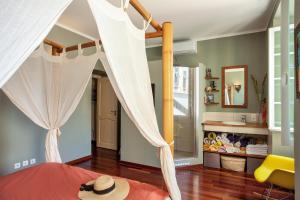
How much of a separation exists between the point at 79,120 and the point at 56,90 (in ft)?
5.17

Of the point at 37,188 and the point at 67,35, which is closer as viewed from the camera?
the point at 37,188

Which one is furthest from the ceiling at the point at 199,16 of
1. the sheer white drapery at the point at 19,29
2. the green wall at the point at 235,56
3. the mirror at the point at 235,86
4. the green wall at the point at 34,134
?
the sheer white drapery at the point at 19,29

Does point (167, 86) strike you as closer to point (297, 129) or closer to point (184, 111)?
point (297, 129)

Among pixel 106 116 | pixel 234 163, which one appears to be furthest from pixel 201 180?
pixel 106 116

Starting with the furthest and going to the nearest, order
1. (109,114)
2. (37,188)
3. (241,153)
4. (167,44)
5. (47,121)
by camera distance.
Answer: (109,114) → (241,153) → (47,121) → (167,44) → (37,188)

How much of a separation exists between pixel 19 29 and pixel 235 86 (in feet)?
13.1

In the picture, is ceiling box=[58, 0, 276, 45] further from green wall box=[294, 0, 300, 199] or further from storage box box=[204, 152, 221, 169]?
storage box box=[204, 152, 221, 169]

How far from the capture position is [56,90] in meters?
2.43

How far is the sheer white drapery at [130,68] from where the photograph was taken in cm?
123

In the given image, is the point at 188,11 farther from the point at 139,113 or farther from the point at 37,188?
the point at 37,188

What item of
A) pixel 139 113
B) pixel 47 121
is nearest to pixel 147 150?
pixel 47 121

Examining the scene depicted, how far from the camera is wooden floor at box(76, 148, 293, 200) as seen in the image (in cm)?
261

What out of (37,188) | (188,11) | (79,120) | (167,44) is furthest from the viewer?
(79,120)

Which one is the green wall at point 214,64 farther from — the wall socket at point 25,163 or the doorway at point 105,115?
the wall socket at point 25,163
